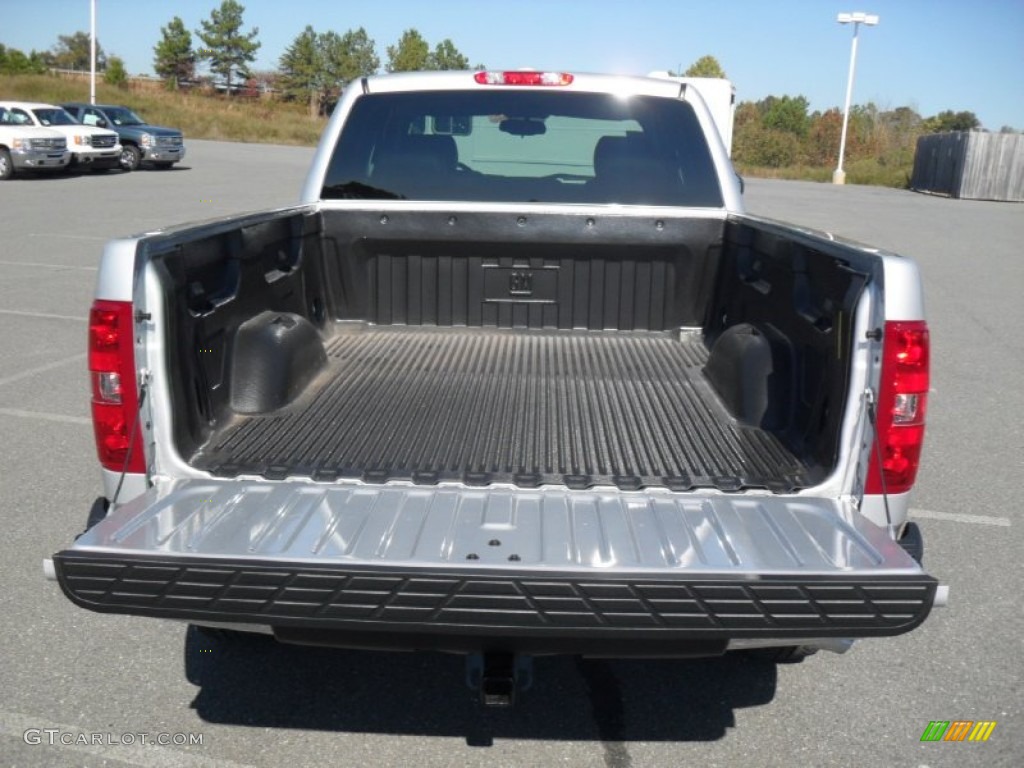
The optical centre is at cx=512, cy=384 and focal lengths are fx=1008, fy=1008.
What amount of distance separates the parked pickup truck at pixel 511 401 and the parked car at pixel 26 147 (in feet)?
72.6

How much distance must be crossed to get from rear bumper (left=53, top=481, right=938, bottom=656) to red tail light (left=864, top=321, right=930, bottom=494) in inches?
11.2

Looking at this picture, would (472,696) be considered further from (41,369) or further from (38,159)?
(38,159)

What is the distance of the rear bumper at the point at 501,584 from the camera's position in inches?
92.4

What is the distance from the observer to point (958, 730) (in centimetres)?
333

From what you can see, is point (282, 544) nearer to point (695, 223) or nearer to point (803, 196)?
point (695, 223)

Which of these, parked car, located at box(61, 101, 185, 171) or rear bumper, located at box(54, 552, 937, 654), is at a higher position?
parked car, located at box(61, 101, 185, 171)

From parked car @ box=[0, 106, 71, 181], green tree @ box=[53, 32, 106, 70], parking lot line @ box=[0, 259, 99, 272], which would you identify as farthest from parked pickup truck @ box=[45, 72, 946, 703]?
green tree @ box=[53, 32, 106, 70]

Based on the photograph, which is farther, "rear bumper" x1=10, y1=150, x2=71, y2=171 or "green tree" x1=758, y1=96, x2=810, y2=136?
"green tree" x1=758, y1=96, x2=810, y2=136

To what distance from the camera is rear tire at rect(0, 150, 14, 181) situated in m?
23.9

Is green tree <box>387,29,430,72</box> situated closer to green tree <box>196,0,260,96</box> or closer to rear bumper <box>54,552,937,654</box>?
green tree <box>196,0,260,96</box>

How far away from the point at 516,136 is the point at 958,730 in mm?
3214

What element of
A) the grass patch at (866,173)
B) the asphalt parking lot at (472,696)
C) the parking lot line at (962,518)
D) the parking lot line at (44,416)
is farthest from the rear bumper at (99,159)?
the grass patch at (866,173)
